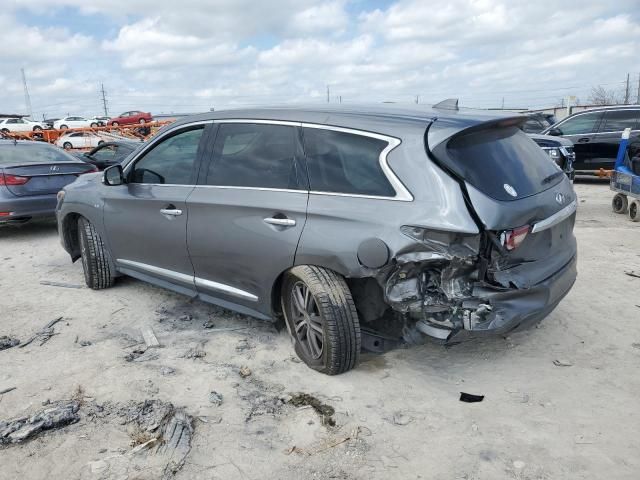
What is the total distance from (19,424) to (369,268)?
2176mm

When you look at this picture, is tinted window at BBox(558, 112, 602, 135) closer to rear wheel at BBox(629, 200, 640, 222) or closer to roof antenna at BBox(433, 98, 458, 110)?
rear wheel at BBox(629, 200, 640, 222)

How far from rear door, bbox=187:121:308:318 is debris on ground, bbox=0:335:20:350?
1.54 meters

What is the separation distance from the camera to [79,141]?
28.0 meters

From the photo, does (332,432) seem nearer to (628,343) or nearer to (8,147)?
(628,343)

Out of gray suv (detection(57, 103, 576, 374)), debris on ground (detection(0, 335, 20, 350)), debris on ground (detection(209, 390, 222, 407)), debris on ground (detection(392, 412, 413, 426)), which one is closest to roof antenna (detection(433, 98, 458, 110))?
gray suv (detection(57, 103, 576, 374))

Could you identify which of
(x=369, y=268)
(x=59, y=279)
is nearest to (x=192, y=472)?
(x=369, y=268)

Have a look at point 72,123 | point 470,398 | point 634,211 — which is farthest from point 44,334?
point 72,123

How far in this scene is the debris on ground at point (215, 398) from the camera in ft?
10.6

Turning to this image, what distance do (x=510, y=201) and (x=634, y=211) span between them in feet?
21.3

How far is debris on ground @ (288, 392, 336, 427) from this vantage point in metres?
3.04

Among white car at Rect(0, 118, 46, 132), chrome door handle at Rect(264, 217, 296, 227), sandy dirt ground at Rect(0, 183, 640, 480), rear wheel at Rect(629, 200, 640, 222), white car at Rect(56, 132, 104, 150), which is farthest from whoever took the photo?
white car at Rect(0, 118, 46, 132)

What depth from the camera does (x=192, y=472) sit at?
2.62 meters

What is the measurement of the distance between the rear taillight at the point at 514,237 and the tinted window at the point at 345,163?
0.66 m

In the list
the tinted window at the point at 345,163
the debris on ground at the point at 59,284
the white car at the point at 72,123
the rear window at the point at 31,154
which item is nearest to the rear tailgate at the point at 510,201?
the tinted window at the point at 345,163
